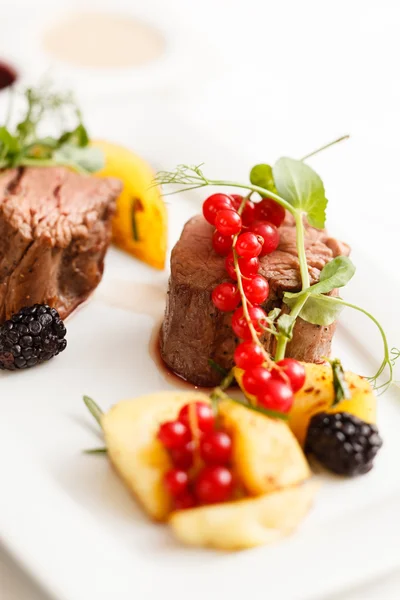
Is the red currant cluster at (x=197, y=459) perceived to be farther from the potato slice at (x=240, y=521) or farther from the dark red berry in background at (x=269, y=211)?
the dark red berry in background at (x=269, y=211)

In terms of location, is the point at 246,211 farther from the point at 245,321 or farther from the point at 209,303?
the point at 245,321

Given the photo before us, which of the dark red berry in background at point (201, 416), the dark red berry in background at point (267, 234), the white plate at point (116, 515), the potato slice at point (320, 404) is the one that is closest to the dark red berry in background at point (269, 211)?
the dark red berry in background at point (267, 234)

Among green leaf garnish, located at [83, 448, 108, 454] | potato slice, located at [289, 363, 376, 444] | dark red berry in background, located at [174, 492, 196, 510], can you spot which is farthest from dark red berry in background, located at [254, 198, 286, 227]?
dark red berry in background, located at [174, 492, 196, 510]

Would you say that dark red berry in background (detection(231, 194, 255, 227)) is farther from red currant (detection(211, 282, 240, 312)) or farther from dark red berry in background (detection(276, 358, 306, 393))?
dark red berry in background (detection(276, 358, 306, 393))

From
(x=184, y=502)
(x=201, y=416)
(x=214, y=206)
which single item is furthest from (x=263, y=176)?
(x=184, y=502)

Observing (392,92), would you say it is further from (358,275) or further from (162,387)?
(162,387)
